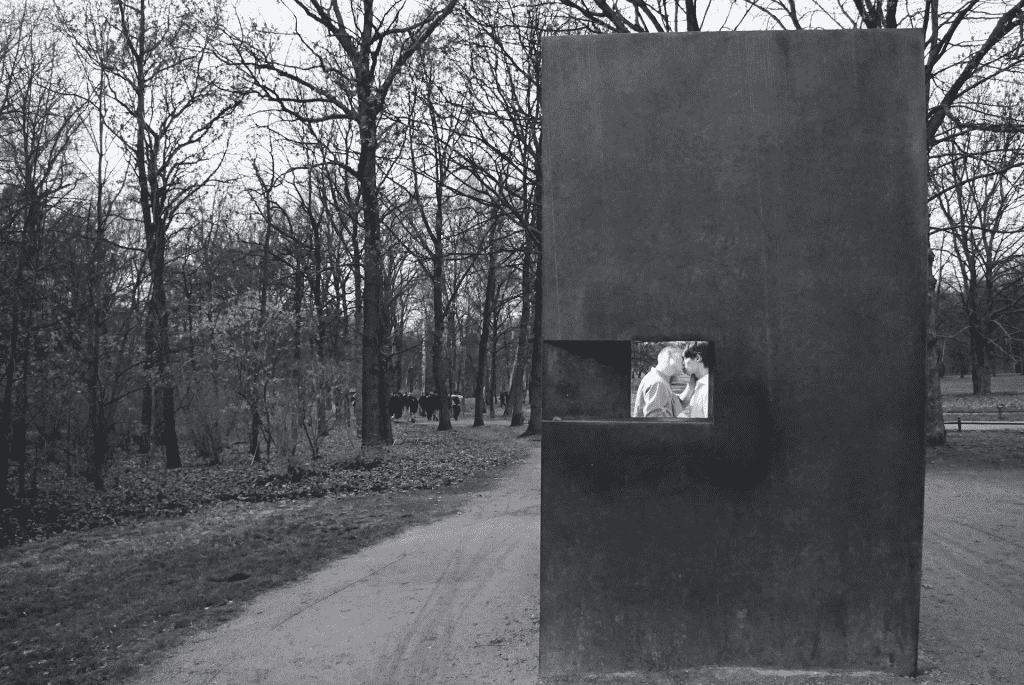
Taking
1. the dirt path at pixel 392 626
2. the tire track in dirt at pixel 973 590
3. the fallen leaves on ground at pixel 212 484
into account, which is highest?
the tire track in dirt at pixel 973 590

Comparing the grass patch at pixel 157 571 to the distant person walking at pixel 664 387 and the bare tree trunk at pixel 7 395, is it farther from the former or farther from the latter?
the distant person walking at pixel 664 387

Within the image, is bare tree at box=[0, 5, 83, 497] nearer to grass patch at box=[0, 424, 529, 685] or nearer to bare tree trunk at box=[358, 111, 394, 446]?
grass patch at box=[0, 424, 529, 685]

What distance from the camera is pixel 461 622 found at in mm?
6348

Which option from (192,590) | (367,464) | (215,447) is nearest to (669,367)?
(192,590)

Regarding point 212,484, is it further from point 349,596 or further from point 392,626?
point 392,626

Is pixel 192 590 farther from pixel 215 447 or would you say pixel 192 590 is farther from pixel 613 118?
pixel 215 447

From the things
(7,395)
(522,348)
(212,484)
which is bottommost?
(212,484)

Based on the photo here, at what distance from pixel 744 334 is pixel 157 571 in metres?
6.52

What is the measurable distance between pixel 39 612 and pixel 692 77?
689cm

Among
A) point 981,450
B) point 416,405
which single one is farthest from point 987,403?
point 416,405

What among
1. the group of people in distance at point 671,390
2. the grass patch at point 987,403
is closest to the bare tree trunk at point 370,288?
the group of people in distance at point 671,390

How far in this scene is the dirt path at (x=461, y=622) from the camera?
5.24m

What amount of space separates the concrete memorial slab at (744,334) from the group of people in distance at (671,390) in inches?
28.2

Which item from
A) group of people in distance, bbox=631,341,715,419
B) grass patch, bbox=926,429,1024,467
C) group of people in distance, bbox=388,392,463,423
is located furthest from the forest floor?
group of people in distance, bbox=388,392,463,423
